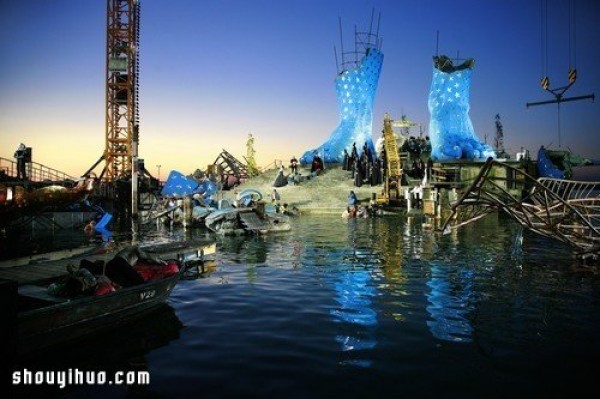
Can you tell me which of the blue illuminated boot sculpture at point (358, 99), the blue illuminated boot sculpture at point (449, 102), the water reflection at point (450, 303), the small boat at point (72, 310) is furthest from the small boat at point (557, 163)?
the small boat at point (72, 310)

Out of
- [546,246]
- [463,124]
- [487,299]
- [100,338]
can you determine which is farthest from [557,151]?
[100,338]

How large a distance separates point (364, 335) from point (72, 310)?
4481 mm

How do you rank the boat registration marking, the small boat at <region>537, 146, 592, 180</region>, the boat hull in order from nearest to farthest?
the boat hull → the boat registration marking → the small boat at <region>537, 146, 592, 180</region>

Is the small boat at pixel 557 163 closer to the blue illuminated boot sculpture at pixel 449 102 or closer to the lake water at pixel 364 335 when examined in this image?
the blue illuminated boot sculpture at pixel 449 102

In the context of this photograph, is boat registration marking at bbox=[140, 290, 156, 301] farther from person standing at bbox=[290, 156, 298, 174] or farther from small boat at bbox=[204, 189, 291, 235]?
person standing at bbox=[290, 156, 298, 174]

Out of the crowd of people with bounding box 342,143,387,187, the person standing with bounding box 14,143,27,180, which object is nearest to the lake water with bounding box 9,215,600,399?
the person standing with bounding box 14,143,27,180

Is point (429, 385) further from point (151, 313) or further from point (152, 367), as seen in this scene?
point (151, 313)

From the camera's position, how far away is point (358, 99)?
5803cm

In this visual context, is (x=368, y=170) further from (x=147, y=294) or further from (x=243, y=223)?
(x=147, y=294)

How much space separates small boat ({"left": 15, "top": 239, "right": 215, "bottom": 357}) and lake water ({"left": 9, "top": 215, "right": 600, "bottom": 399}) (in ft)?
0.74

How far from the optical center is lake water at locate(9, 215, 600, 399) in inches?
197

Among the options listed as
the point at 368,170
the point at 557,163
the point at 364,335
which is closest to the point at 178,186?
the point at 368,170

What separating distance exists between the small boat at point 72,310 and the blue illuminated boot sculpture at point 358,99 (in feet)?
165

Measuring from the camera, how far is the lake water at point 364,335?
501 centimetres
